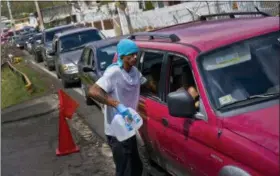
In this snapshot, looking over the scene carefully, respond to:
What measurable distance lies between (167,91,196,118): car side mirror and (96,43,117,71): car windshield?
682cm

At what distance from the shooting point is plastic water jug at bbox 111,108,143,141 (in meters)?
5.01

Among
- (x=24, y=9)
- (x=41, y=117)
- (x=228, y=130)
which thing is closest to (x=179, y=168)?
(x=228, y=130)

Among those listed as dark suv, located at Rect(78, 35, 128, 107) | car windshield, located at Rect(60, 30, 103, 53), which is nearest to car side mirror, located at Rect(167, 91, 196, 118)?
dark suv, located at Rect(78, 35, 128, 107)

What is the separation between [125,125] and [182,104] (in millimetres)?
818

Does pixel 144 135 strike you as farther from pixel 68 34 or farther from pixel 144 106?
pixel 68 34

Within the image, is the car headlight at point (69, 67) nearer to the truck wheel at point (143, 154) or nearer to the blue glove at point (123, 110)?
the truck wheel at point (143, 154)

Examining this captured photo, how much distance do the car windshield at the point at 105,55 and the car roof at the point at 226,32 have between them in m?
5.93

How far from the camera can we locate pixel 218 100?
4.29 metres

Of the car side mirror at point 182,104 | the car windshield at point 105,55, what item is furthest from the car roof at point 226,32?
the car windshield at point 105,55

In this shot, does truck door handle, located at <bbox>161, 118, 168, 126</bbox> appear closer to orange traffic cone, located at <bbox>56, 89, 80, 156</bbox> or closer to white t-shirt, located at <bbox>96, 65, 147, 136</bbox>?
white t-shirt, located at <bbox>96, 65, 147, 136</bbox>

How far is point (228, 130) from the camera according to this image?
3990mm

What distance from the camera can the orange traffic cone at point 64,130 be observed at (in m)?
8.47

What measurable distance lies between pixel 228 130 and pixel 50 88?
15340mm

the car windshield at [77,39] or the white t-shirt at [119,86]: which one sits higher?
the white t-shirt at [119,86]
